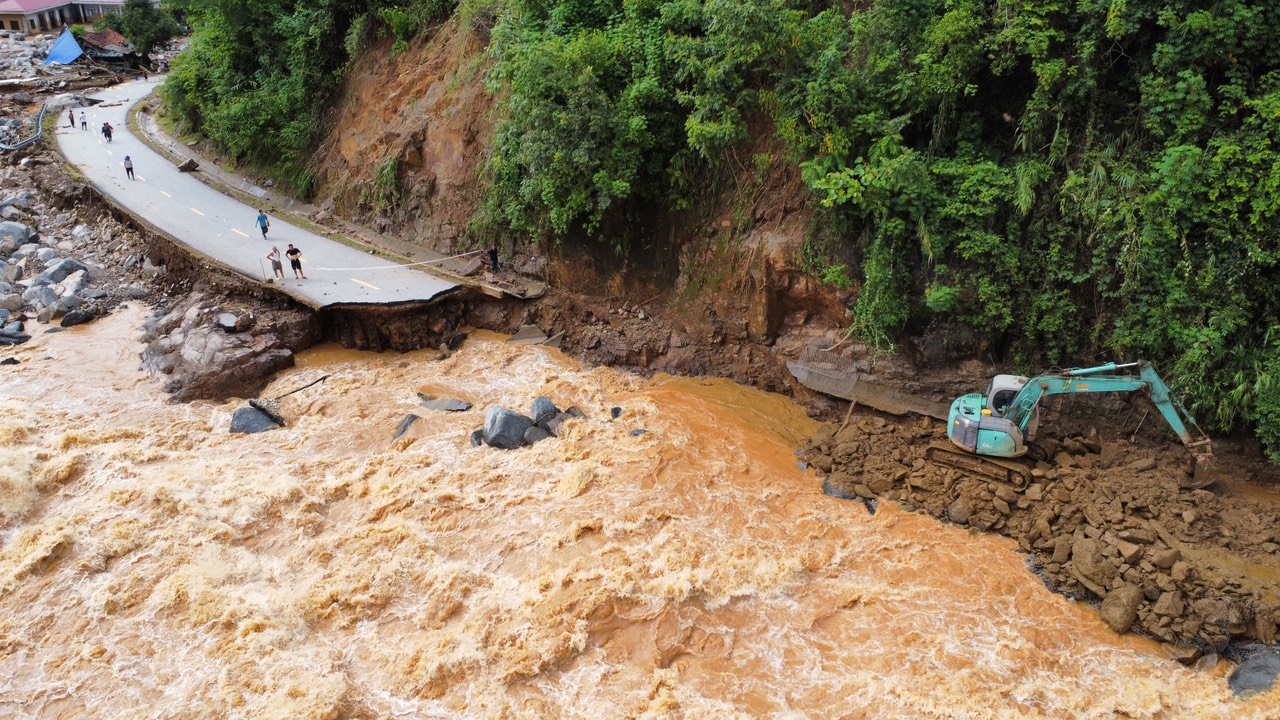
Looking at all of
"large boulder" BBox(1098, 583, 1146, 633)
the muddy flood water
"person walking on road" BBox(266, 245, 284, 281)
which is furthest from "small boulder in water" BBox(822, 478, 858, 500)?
"person walking on road" BBox(266, 245, 284, 281)

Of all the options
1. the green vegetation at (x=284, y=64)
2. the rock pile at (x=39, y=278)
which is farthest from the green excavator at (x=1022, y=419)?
the rock pile at (x=39, y=278)

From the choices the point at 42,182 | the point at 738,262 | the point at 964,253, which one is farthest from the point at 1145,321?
the point at 42,182

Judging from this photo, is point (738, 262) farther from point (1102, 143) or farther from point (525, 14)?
point (525, 14)

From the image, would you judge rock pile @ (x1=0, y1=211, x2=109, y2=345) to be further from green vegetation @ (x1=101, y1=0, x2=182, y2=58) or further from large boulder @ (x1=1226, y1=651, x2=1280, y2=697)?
large boulder @ (x1=1226, y1=651, x2=1280, y2=697)

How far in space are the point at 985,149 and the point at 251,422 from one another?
16173 mm

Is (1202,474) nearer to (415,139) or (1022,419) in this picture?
(1022,419)

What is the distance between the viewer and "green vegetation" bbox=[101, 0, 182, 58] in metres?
44.1

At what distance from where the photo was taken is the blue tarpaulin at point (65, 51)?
43.9 metres

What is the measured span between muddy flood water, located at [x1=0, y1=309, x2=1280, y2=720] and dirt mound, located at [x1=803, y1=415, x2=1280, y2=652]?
1.50 feet

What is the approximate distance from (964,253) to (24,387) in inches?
828

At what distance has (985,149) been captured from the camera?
14547mm

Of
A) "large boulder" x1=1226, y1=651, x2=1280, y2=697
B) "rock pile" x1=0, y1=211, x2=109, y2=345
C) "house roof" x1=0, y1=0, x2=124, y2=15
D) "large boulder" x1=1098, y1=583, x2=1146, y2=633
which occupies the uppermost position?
"house roof" x1=0, y1=0, x2=124, y2=15

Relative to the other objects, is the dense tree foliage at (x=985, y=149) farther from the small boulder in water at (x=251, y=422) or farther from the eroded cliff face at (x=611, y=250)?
the small boulder in water at (x=251, y=422)

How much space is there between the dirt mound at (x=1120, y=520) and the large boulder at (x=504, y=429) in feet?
19.0
